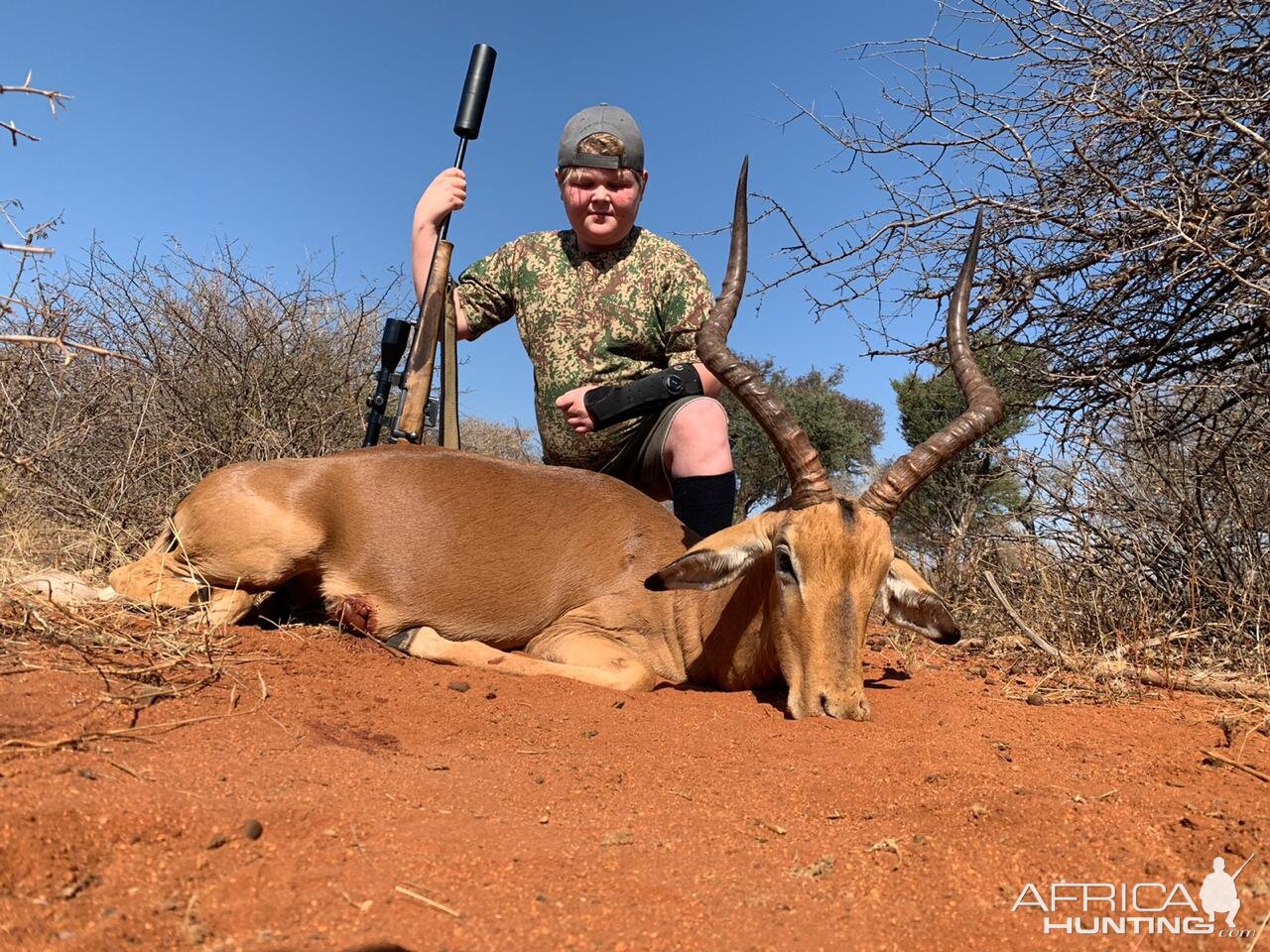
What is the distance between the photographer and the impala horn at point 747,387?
4.24 meters

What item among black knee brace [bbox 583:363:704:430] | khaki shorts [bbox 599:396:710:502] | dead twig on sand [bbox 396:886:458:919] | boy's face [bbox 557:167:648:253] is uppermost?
boy's face [bbox 557:167:648:253]

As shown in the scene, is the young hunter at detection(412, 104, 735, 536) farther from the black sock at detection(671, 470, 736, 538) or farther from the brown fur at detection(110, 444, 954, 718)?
the brown fur at detection(110, 444, 954, 718)

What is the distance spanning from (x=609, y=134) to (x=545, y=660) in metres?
3.42

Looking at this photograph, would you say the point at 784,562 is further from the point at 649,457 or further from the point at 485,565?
the point at 649,457

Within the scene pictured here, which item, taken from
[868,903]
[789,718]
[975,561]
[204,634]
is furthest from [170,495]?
[868,903]

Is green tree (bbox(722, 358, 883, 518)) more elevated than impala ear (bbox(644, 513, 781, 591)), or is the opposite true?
green tree (bbox(722, 358, 883, 518))

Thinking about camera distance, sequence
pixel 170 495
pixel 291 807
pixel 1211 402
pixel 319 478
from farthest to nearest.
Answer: pixel 170 495 < pixel 1211 402 < pixel 319 478 < pixel 291 807

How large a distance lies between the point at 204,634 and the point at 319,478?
1.10 meters

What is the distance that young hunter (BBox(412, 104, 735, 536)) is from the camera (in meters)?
5.70

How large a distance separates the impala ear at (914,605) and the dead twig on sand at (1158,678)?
77cm

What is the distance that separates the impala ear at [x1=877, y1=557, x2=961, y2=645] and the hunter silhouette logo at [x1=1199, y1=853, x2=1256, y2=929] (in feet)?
6.94

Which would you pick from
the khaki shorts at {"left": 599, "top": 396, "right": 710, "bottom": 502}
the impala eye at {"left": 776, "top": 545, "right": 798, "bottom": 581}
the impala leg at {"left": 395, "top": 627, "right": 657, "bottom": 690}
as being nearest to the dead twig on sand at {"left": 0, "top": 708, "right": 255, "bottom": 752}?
the impala leg at {"left": 395, "top": 627, "right": 657, "bottom": 690}

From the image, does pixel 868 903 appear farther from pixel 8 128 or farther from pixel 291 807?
pixel 8 128

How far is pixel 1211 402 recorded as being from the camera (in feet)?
17.9
